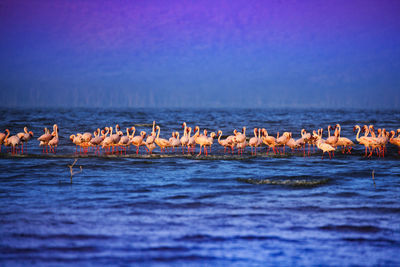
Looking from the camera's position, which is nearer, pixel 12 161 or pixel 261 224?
pixel 261 224

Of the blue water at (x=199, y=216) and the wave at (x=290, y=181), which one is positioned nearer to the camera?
the blue water at (x=199, y=216)

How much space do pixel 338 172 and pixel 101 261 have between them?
10652 millimetres

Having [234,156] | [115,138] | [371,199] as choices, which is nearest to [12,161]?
[115,138]

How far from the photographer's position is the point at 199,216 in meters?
8.67

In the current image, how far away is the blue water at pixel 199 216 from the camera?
6.50 metres

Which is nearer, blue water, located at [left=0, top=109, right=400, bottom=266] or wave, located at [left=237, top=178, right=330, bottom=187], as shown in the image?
blue water, located at [left=0, top=109, right=400, bottom=266]

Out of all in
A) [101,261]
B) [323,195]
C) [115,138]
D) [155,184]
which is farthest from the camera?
[115,138]

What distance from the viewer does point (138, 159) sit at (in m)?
18.8

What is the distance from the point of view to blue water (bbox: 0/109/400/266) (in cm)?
650

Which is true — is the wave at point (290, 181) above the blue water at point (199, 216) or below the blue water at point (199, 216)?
above

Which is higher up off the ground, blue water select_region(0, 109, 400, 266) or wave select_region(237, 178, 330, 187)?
wave select_region(237, 178, 330, 187)

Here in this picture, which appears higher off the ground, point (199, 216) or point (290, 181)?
point (290, 181)

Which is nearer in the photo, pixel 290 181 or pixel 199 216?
pixel 199 216

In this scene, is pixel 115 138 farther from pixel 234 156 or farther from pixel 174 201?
pixel 174 201
